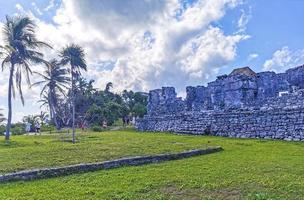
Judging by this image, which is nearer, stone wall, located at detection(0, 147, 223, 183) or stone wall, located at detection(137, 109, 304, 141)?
stone wall, located at detection(0, 147, 223, 183)

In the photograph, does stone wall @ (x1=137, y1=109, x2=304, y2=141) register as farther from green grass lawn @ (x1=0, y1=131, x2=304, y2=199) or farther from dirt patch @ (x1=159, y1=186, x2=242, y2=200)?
dirt patch @ (x1=159, y1=186, x2=242, y2=200)

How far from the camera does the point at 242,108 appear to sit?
→ 65.8 feet

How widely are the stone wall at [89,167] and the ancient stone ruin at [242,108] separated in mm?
6960

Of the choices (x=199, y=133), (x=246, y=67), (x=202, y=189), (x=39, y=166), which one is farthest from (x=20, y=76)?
(x=246, y=67)

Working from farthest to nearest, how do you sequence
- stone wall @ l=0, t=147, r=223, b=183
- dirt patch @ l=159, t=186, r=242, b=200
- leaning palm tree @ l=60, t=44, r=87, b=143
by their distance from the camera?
leaning palm tree @ l=60, t=44, r=87, b=143, stone wall @ l=0, t=147, r=223, b=183, dirt patch @ l=159, t=186, r=242, b=200

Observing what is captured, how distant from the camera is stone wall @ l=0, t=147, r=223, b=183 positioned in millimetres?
9102

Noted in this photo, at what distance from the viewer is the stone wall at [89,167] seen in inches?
358

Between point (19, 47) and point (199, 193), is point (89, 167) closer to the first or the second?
point (199, 193)

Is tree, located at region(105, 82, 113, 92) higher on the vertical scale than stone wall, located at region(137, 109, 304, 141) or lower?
higher

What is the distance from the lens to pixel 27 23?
24.4 meters

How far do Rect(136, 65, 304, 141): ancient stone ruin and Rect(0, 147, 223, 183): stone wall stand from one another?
A: 6960mm

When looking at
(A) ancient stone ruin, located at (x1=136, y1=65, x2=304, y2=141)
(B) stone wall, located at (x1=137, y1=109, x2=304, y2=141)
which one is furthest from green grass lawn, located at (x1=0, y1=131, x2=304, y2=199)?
(A) ancient stone ruin, located at (x1=136, y1=65, x2=304, y2=141)

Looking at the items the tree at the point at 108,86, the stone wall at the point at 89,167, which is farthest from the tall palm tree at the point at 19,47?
the tree at the point at 108,86

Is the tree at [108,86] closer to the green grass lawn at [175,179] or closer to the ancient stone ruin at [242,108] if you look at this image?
the ancient stone ruin at [242,108]
